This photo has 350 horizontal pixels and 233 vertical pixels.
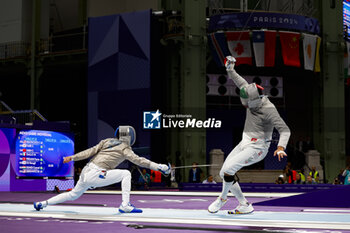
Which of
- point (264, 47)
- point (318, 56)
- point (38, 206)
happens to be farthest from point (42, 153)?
point (318, 56)

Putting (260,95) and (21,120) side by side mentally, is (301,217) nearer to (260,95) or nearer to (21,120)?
(260,95)

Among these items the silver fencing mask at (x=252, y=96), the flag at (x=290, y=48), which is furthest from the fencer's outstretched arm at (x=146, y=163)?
the flag at (x=290, y=48)

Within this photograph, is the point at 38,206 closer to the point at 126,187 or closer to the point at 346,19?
the point at 126,187

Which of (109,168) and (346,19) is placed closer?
(109,168)

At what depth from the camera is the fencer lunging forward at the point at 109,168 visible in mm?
8914

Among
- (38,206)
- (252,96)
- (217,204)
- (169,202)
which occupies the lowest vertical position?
(169,202)

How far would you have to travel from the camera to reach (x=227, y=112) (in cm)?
2903

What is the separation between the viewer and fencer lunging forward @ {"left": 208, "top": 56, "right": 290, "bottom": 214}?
336 inches

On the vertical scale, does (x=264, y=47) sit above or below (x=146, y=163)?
above

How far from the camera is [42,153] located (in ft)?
74.2

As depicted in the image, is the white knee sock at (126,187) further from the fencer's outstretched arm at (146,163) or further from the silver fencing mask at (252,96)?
the silver fencing mask at (252,96)

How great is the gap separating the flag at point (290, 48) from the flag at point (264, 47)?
1.81ft

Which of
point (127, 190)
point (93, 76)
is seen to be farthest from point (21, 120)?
point (127, 190)

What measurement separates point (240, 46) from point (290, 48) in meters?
2.43
